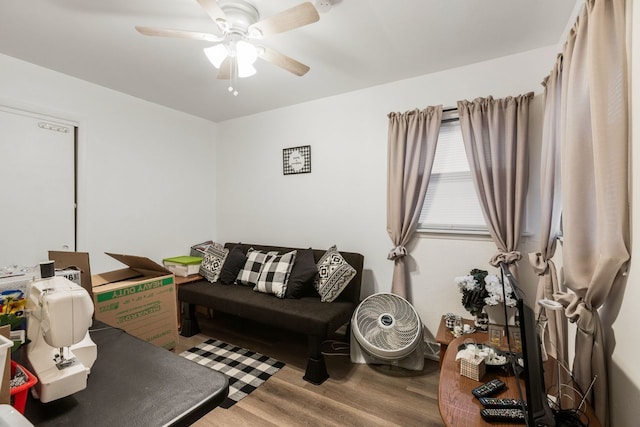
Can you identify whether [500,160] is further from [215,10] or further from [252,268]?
[252,268]

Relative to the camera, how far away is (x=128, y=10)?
1746 millimetres

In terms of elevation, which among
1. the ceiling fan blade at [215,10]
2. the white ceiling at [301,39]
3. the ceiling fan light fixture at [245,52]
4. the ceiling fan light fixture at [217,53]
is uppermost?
the white ceiling at [301,39]

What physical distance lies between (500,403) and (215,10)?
2151 millimetres

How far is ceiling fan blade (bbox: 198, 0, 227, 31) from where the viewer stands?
4.54 feet

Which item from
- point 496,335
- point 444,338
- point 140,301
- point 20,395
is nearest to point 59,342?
point 20,395

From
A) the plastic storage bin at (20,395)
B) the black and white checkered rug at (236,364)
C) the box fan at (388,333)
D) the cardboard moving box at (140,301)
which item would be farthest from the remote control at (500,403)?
the cardboard moving box at (140,301)

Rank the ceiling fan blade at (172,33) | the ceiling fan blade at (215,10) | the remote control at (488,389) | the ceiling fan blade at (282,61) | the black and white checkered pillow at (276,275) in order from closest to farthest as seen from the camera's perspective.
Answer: the remote control at (488,389), the ceiling fan blade at (215,10), the ceiling fan blade at (172,33), the ceiling fan blade at (282,61), the black and white checkered pillow at (276,275)

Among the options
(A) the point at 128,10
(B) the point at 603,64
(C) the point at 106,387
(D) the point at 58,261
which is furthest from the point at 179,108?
(B) the point at 603,64

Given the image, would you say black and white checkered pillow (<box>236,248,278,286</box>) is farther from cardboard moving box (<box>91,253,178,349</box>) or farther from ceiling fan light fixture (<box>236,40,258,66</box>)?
ceiling fan light fixture (<box>236,40,258,66</box>)

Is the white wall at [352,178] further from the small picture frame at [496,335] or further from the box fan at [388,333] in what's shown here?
the small picture frame at [496,335]

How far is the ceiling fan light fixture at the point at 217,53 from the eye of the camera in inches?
69.1

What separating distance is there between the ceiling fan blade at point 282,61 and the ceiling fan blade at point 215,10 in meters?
0.29

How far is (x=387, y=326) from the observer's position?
2361 millimetres

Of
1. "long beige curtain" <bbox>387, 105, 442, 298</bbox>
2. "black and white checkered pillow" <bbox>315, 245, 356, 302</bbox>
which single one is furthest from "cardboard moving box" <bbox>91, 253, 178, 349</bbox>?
"long beige curtain" <bbox>387, 105, 442, 298</bbox>
